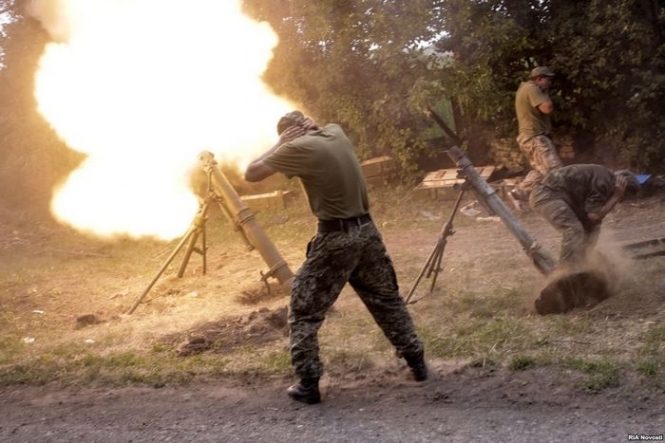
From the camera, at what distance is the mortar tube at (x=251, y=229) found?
745 centimetres

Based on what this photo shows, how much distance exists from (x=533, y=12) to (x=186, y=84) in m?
5.56

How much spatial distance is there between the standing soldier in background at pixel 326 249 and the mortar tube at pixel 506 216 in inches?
69.9

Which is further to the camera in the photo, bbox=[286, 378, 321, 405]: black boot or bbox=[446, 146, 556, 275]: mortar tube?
bbox=[446, 146, 556, 275]: mortar tube

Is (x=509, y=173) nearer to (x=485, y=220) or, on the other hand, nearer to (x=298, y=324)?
(x=485, y=220)

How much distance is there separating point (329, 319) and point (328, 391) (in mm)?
1787

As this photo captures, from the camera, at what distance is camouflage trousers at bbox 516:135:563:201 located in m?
9.54

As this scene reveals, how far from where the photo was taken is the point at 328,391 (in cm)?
487


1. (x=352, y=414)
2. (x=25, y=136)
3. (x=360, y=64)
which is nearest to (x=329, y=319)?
(x=352, y=414)

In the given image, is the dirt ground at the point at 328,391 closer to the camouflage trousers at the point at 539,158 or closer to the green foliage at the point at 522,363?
the green foliage at the point at 522,363

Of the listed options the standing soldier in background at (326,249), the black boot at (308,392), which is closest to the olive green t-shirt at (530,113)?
the standing soldier in background at (326,249)

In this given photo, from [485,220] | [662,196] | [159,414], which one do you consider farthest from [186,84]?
[662,196]

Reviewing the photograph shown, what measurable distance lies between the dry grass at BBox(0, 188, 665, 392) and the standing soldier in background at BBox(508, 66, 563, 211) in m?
0.62

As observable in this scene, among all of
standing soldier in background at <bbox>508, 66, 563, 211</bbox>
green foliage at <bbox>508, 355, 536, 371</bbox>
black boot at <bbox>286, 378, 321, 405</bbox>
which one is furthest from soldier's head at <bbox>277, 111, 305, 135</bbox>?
standing soldier in background at <bbox>508, 66, 563, 211</bbox>

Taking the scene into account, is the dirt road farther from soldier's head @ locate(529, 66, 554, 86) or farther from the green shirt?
soldier's head @ locate(529, 66, 554, 86)
